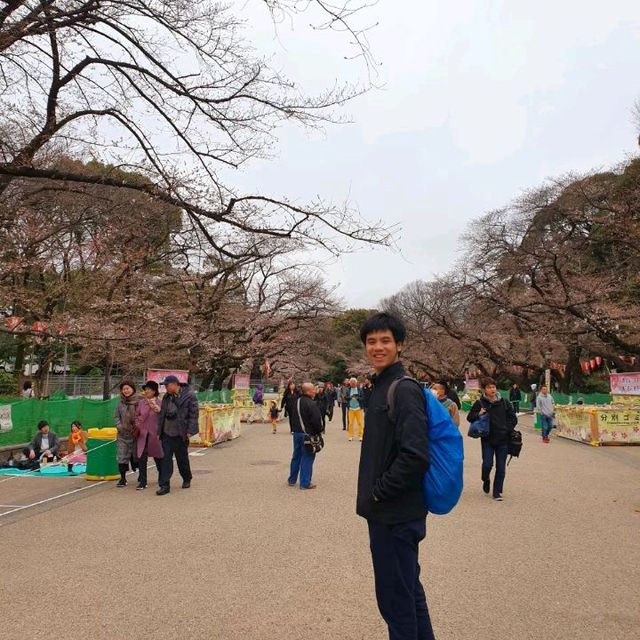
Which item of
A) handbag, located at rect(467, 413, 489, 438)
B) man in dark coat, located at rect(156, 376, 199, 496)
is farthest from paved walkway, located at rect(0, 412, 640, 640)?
handbag, located at rect(467, 413, 489, 438)

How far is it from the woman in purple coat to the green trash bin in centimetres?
110

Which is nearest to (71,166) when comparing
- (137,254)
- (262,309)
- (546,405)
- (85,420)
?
(137,254)

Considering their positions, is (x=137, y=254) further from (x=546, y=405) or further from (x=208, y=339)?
(x=546, y=405)

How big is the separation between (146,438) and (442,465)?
715cm

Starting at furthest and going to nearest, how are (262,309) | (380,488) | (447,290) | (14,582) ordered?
1. (447,290)
2. (262,309)
3. (14,582)
4. (380,488)

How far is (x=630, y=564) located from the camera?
5070 mm

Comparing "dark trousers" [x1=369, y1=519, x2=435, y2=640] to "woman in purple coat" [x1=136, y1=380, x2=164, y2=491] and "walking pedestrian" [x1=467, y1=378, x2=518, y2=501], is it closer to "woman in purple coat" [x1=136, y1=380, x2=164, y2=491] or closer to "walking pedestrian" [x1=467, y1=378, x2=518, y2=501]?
"walking pedestrian" [x1=467, y1=378, x2=518, y2=501]

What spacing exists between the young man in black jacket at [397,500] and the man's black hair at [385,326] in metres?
0.31

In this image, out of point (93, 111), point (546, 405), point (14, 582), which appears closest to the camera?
point (14, 582)

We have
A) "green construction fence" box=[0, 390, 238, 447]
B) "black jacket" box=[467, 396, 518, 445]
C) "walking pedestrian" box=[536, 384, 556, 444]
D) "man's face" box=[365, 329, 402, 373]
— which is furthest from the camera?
"walking pedestrian" box=[536, 384, 556, 444]

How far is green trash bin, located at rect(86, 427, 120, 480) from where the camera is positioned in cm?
984

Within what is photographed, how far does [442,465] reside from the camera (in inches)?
107

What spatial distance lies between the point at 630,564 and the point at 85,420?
44.4 feet

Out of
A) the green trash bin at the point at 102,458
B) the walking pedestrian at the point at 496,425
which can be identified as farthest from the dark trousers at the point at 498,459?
the green trash bin at the point at 102,458
